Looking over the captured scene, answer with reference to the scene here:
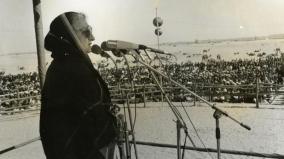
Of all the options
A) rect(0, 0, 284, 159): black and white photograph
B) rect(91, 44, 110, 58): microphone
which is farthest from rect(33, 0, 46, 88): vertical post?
rect(91, 44, 110, 58): microphone

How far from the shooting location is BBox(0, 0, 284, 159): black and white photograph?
1512 mm

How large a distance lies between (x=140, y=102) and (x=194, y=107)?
1.62 m

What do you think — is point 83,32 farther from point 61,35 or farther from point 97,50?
point 97,50

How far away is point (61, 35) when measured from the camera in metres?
1.50

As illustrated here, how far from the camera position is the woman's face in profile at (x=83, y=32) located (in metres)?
1.52

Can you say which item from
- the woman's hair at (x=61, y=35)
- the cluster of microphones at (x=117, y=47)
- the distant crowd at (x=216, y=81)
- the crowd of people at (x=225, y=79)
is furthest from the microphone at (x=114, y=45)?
the crowd of people at (x=225, y=79)

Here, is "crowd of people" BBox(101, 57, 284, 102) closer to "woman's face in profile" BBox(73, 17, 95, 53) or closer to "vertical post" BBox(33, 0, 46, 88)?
"vertical post" BBox(33, 0, 46, 88)

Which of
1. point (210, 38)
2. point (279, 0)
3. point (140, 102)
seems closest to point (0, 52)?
point (210, 38)

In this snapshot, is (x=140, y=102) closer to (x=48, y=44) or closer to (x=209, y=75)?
(x=209, y=75)

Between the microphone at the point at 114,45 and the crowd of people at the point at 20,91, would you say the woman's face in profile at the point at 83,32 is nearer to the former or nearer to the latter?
the microphone at the point at 114,45

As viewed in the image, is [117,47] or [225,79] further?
[225,79]

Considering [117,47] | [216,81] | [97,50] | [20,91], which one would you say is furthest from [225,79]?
[117,47]

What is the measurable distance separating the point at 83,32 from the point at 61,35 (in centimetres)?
7

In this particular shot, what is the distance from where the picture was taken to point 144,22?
4.29 metres
